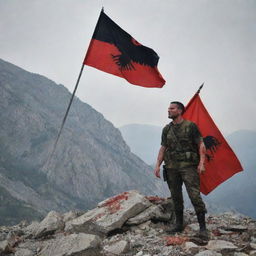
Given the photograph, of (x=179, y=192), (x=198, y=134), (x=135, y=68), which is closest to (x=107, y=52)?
(x=135, y=68)

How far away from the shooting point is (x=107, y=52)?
10492 mm

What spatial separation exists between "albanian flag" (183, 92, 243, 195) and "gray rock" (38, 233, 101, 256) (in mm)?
4639

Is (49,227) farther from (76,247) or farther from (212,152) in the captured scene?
(212,152)

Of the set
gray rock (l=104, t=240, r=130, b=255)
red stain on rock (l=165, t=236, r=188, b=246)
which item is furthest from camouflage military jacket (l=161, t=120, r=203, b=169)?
gray rock (l=104, t=240, r=130, b=255)

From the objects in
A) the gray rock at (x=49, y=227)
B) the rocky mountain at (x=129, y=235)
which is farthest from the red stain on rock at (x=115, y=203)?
the gray rock at (x=49, y=227)

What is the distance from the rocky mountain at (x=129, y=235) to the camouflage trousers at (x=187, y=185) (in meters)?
0.77

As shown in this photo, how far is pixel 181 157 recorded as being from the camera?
300 inches

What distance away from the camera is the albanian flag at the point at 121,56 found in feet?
33.7

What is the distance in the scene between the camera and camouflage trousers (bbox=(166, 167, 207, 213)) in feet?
23.8

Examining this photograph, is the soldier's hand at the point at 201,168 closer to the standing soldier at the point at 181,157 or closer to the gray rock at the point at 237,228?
the standing soldier at the point at 181,157

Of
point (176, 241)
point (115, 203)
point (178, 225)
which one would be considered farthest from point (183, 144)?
point (115, 203)

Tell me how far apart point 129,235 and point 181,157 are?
286cm

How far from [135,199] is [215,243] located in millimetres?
3997

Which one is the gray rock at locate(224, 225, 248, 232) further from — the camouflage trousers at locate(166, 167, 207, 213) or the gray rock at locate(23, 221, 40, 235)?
the gray rock at locate(23, 221, 40, 235)
